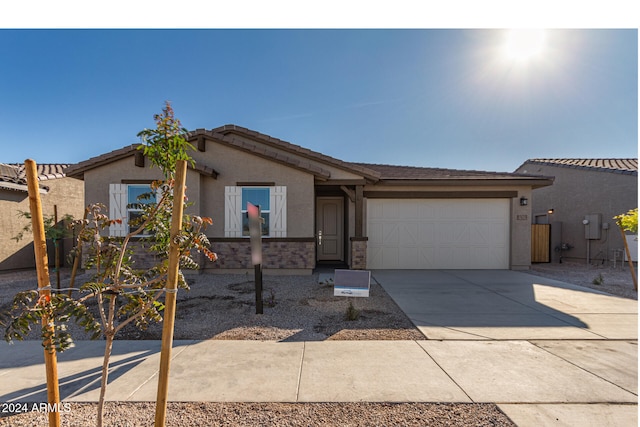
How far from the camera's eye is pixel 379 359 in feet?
12.1

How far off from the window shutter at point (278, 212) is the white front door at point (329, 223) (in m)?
3.15

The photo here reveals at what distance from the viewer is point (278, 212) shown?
30.7ft

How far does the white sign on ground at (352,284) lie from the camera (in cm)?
556

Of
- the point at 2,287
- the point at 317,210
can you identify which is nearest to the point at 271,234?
the point at 317,210

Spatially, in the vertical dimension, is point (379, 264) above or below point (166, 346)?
below

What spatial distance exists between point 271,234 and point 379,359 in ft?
20.3

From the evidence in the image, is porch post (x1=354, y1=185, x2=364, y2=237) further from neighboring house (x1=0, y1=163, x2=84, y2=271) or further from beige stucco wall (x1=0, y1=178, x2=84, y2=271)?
beige stucco wall (x1=0, y1=178, x2=84, y2=271)

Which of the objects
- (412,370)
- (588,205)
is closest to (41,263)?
(412,370)

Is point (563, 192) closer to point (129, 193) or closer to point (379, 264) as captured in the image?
point (379, 264)

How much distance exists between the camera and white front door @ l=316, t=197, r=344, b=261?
1237 cm

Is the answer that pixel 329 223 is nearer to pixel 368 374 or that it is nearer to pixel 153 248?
A: pixel 368 374

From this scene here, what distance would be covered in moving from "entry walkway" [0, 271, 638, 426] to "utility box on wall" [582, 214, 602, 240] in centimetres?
1051

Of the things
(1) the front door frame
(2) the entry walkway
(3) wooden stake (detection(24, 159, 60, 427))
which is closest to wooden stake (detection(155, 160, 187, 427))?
(3) wooden stake (detection(24, 159, 60, 427))

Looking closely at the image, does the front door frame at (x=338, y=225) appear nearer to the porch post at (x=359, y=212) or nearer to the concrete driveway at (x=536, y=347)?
the porch post at (x=359, y=212)
